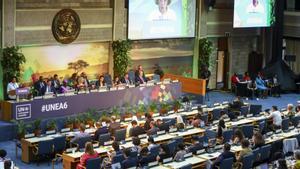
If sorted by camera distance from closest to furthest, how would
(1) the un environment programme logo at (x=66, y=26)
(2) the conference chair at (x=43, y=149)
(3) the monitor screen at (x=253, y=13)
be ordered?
(2) the conference chair at (x=43, y=149) → (1) the un environment programme logo at (x=66, y=26) → (3) the monitor screen at (x=253, y=13)

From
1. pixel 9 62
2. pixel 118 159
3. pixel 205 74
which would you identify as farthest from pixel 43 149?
pixel 205 74

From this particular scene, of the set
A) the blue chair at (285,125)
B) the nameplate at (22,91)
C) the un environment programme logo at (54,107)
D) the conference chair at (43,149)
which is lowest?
the conference chair at (43,149)

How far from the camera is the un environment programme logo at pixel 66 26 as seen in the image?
1030 inches

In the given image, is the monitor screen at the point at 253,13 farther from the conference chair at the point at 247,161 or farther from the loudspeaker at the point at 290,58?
the conference chair at the point at 247,161

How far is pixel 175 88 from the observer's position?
90.6 ft

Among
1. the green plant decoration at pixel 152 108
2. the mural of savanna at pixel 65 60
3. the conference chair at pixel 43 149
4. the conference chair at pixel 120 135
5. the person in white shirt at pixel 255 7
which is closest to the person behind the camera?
the conference chair at pixel 43 149

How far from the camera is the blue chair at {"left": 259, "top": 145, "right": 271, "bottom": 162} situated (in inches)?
710

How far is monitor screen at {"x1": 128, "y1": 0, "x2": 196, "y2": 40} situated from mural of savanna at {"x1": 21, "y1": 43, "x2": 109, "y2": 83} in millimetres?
1867

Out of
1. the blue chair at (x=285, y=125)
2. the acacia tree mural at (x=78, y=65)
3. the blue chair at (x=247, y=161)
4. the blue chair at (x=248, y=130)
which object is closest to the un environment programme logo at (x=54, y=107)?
the acacia tree mural at (x=78, y=65)

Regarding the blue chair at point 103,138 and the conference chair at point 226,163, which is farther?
the blue chair at point 103,138

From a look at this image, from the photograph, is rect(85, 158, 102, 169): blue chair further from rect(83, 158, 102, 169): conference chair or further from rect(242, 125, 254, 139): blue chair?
rect(242, 125, 254, 139): blue chair

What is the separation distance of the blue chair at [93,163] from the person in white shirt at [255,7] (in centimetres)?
1938

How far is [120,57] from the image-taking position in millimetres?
28406

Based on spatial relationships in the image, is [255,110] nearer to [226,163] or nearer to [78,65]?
[78,65]
